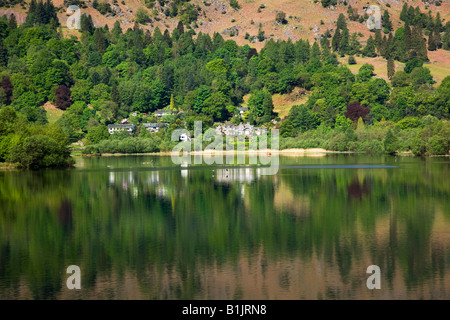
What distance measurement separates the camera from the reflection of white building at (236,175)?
76125 millimetres

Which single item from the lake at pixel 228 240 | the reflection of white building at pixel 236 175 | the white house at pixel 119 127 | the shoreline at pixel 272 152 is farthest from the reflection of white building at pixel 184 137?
the lake at pixel 228 240

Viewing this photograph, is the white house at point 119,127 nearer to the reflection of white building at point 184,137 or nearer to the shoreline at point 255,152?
the reflection of white building at point 184,137

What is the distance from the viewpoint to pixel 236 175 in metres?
83.2

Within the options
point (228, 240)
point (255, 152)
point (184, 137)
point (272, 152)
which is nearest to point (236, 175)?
point (228, 240)

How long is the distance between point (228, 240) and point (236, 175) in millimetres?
45982

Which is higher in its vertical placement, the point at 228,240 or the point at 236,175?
the point at 228,240

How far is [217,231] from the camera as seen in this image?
40.3 metres

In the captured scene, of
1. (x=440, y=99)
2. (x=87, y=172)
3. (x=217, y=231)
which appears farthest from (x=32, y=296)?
(x=440, y=99)

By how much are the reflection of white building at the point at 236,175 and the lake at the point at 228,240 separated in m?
→ 7.99

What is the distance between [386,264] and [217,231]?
41.8ft

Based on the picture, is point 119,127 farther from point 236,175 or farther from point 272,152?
point 236,175

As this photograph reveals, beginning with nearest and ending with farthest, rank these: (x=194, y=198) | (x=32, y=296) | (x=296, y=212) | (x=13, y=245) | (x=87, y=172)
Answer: (x=32, y=296) < (x=13, y=245) < (x=296, y=212) < (x=194, y=198) < (x=87, y=172)

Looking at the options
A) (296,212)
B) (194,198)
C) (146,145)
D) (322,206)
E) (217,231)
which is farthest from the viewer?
(146,145)
